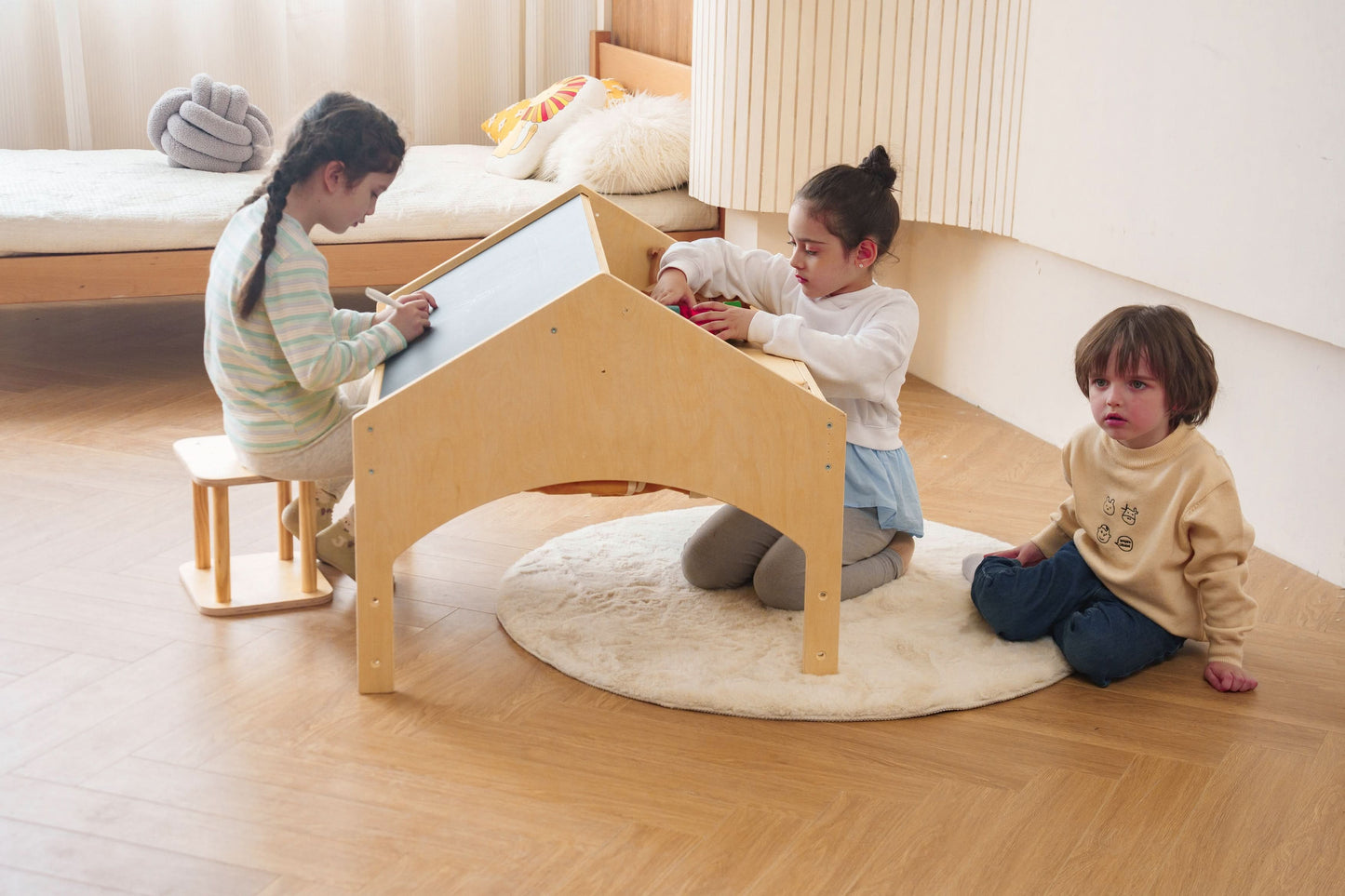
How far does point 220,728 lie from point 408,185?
227 centimetres

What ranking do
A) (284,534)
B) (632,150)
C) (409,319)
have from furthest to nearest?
1. (632,150)
2. (284,534)
3. (409,319)

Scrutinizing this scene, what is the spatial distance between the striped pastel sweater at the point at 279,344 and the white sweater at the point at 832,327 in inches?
22.0

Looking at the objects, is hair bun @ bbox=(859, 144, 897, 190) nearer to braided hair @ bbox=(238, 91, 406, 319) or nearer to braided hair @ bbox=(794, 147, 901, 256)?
braided hair @ bbox=(794, 147, 901, 256)

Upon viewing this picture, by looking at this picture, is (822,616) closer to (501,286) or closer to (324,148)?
(501,286)

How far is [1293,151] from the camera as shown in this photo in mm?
2254

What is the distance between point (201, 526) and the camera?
85.4 inches

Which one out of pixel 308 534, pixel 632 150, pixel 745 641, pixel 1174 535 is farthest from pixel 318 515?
pixel 632 150

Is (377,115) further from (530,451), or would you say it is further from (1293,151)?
(1293,151)

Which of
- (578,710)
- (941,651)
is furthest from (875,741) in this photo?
(578,710)

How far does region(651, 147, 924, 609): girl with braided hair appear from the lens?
6.49 ft

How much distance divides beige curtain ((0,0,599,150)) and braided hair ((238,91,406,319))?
7.69ft

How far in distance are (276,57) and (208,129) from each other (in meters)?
1.13

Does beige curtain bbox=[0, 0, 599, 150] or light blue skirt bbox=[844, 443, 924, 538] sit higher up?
beige curtain bbox=[0, 0, 599, 150]

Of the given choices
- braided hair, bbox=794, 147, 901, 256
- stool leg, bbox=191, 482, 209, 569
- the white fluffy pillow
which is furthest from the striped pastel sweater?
the white fluffy pillow
